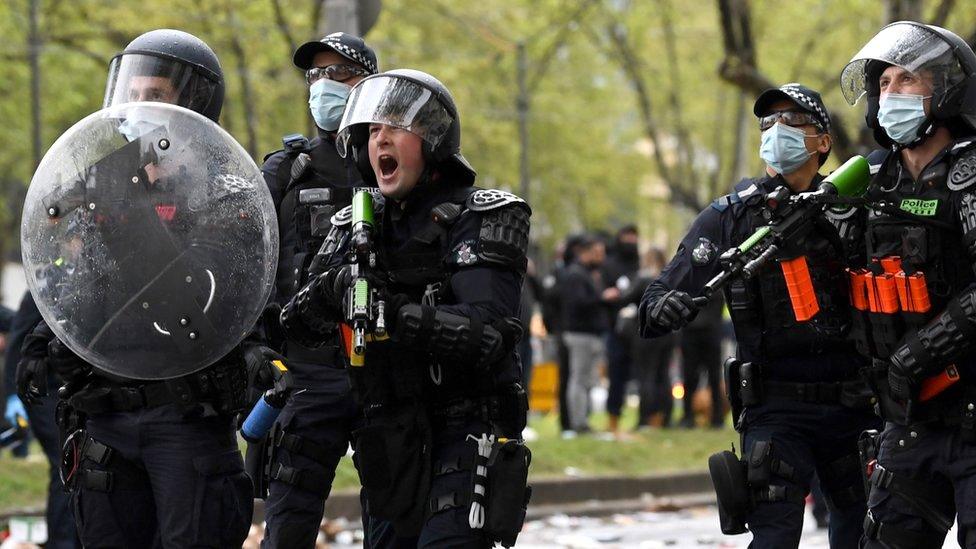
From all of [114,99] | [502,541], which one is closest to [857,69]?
[502,541]

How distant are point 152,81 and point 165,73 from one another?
6 centimetres

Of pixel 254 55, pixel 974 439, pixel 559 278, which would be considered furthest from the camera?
pixel 254 55

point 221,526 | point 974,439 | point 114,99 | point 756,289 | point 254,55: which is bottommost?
point 221,526

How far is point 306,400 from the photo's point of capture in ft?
21.4

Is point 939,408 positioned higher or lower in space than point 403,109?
lower

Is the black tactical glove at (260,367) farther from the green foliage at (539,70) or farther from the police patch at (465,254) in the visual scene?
the green foliage at (539,70)

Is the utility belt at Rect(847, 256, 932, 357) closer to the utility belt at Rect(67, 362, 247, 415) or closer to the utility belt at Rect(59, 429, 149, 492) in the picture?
the utility belt at Rect(67, 362, 247, 415)

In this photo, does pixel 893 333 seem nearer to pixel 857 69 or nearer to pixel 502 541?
pixel 857 69

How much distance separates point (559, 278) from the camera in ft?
54.8

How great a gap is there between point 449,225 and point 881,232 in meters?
1.42

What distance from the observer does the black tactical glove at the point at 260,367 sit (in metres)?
5.71

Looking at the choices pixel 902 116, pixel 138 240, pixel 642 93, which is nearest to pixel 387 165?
pixel 138 240

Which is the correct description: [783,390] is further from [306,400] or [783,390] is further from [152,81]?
[152,81]

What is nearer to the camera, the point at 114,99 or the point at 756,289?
the point at 114,99
